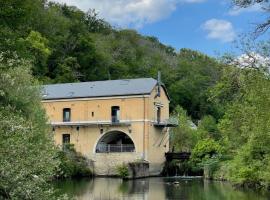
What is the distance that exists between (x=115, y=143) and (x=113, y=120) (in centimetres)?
357

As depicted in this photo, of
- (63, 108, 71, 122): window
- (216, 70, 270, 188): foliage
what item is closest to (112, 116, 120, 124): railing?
(63, 108, 71, 122): window

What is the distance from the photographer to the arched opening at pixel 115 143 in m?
47.8

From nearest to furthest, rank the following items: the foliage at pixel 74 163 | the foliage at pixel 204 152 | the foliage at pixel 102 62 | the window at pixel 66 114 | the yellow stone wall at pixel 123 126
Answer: the foliage at pixel 74 163 → the foliage at pixel 204 152 → the yellow stone wall at pixel 123 126 → the window at pixel 66 114 → the foliage at pixel 102 62

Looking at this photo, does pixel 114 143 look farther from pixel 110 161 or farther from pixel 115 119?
pixel 110 161

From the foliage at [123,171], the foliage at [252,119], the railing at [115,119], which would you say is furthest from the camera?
the railing at [115,119]

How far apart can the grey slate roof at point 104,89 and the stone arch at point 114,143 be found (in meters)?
3.89

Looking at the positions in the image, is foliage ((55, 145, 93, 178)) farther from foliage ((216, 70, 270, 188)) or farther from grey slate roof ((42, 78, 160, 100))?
foliage ((216, 70, 270, 188))

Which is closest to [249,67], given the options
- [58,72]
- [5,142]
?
[5,142]

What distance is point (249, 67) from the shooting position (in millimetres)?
12945

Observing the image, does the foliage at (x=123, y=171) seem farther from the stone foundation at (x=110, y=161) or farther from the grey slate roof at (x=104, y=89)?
the grey slate roof at (x=104, y=89)

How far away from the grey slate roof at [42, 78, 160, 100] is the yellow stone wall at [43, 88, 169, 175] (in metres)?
0.49

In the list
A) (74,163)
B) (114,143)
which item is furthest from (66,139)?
→ (74,163)

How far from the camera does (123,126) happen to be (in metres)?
48.7

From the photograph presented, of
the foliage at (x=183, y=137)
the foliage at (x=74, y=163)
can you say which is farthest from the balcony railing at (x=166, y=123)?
the foliage at (x=74, y=163)
